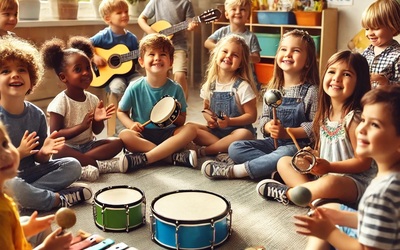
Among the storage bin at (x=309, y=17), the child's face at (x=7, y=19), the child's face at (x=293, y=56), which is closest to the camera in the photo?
the child's face at (x=293, y=56)

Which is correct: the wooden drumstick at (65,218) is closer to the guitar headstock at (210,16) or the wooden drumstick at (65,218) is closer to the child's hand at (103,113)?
the child's hand at (103,113)

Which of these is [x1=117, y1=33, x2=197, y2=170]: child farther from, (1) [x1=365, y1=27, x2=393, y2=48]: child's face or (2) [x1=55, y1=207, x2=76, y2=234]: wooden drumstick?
(2) [x1=55, y1=207, x2=76, y2=234]: wooden drumstick

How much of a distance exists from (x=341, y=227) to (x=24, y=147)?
3.66 feet

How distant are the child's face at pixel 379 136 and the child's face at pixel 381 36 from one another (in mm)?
1465

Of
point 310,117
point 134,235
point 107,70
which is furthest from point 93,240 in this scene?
point 107,70

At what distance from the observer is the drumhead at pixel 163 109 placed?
7.75 ft

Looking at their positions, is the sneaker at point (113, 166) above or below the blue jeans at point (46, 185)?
below

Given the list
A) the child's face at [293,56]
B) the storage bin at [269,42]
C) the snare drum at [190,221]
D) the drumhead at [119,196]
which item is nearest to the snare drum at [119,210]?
the drumhead at [119,196]

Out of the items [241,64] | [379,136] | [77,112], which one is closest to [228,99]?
[241,64]

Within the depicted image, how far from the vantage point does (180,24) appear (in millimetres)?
3461

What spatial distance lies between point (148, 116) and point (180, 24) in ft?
3.84

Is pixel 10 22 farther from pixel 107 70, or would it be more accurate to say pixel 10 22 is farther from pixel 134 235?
pixel 134 235

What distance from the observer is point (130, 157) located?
92.9 inches

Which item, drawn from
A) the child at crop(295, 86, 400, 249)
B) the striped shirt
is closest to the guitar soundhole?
the child at crop(295, 86, 400, 249)
